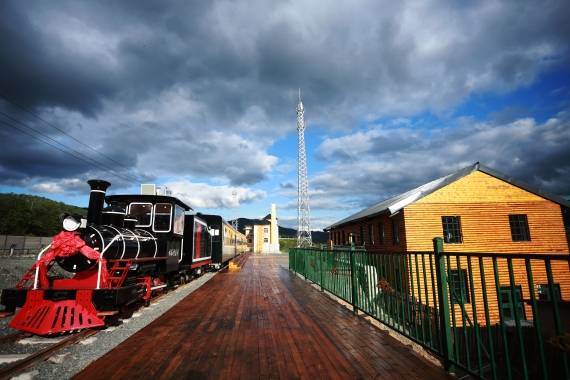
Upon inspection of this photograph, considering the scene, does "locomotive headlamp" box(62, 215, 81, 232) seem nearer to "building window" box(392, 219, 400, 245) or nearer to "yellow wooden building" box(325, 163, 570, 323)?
"yellow wooden building" box(325, 163, 570, 323)

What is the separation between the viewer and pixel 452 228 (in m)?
14.7

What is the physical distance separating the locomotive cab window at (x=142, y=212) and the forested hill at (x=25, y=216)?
187 feet

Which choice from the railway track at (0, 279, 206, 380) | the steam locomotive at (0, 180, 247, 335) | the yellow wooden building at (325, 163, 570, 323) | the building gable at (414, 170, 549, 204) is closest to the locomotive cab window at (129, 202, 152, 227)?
the steam locomotive at (0, 180, 247, 335)

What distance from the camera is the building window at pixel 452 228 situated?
1466cm

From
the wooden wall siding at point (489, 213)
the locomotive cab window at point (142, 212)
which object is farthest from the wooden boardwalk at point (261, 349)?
the wooden wall siding at point (489, 213)

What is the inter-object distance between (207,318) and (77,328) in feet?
6.60

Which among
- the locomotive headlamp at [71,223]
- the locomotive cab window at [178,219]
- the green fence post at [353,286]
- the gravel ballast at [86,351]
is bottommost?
the gravel ballast at [86,351]

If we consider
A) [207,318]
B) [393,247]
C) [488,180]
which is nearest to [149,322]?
[207,318]

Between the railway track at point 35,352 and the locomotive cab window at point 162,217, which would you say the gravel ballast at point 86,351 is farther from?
the locomotive cab window at point 162,217

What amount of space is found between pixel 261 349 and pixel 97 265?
3678mm

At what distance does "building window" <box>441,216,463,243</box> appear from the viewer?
14656 mm

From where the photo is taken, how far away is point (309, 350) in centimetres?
381

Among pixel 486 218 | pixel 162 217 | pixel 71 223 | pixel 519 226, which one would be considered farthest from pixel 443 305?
pixel 519 226

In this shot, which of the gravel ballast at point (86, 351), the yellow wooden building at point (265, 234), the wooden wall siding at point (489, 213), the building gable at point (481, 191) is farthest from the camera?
Result: the yellow wooden building at point (265, 234)
